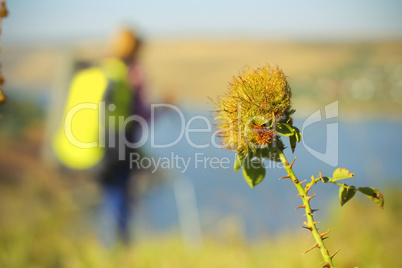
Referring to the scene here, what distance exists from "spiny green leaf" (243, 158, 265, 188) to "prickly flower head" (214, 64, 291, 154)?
0.13 feet

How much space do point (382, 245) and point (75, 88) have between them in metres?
2.89

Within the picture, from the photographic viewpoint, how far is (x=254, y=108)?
0.84m

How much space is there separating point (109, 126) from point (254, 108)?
3210mm

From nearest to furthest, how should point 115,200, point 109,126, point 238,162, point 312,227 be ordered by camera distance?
point 312,227, point 238,162, point 109,126, point 115,200

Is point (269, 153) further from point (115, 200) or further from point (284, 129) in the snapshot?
point (115, 200)

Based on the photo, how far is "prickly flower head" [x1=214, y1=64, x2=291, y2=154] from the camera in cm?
83

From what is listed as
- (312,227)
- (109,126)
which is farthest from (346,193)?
(109,126)

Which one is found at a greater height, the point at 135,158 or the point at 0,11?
the point at 0,11

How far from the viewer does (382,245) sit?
10.8 feet

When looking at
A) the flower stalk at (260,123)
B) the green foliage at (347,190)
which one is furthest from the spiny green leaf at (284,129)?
the green foliage at (347,190)

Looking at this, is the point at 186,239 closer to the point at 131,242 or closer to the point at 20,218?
the point at 131,242

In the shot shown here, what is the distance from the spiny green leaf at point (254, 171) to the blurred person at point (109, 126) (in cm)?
314

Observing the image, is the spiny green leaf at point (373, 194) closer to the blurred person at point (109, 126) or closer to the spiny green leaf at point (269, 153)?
the spiny green leaf at point (269, 153)

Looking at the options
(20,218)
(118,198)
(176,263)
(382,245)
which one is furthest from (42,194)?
(382,245)
